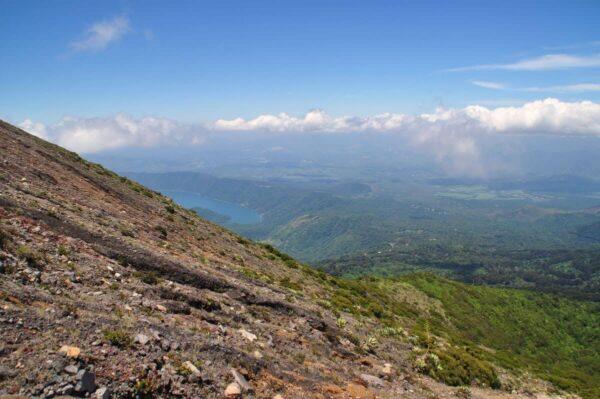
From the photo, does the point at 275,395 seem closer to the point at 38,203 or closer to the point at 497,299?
the point at 38,203

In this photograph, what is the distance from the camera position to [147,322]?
1513 centimetres

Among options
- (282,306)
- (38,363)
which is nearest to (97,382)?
(38,363)

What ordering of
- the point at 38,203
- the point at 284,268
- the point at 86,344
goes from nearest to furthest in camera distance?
1. the point at 86,344
2. the point at 38,203
3. the point at 284,268

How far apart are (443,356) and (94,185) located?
113 ft

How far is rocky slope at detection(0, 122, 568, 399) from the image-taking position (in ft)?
38.7

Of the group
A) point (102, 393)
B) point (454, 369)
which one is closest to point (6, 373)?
point (102, 393)

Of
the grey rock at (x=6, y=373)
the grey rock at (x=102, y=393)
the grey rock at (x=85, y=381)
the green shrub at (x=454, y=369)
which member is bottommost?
the green shrub at (x=454, y=369)

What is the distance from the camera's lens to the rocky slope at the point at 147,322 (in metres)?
11.8

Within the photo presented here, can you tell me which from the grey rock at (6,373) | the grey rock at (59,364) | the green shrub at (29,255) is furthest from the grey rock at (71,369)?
the green shrub at (29,255)

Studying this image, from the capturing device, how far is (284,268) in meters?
42.7

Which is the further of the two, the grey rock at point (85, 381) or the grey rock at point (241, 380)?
the grey rock at point (241, 380)

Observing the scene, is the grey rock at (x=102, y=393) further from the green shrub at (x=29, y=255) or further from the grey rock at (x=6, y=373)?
the green shrub at (x=29, y=255)

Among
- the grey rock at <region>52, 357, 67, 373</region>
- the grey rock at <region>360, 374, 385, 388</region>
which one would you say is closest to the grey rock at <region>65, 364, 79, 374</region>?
the grey rock at <region>52, 357, 67, 373</region>

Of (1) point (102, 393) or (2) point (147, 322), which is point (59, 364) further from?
(2) point (147, 322)
